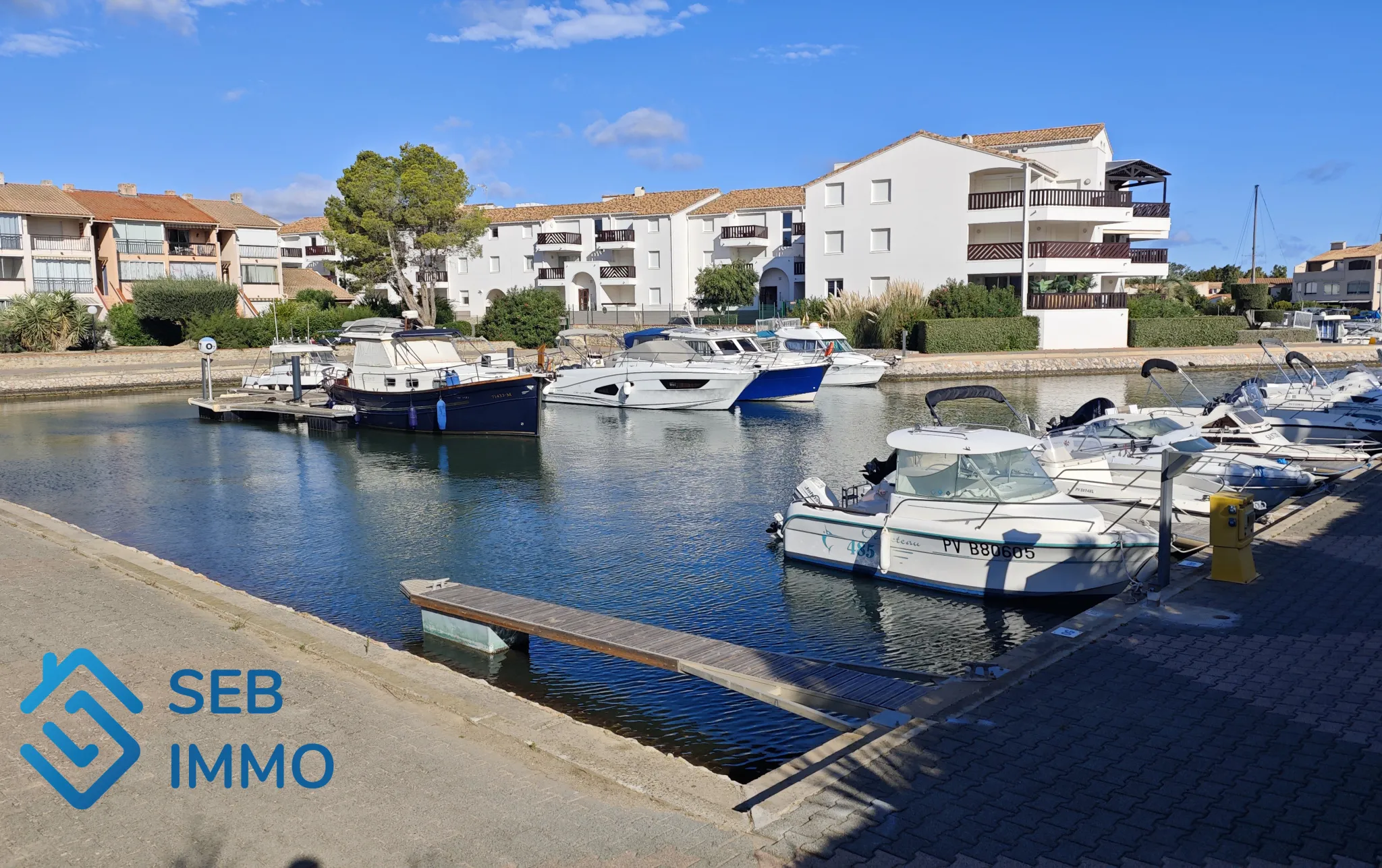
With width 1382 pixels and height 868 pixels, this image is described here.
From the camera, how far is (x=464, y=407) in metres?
31.5

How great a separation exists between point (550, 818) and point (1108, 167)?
61076 millimetres

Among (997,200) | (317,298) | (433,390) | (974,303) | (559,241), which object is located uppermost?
(997,200)

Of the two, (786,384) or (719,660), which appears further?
(786,384)

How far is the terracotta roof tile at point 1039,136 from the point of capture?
188 ft

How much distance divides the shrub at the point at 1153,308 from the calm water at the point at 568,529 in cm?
2298

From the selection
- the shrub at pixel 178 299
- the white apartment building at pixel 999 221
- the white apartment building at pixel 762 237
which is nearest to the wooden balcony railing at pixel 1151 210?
the white apartment building at pixel 999 221

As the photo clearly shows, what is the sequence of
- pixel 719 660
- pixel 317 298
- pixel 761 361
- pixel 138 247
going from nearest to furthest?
1. pixel 719 660
2. pixel 761 361
3. pixel 138 247
4. pixel 317 298

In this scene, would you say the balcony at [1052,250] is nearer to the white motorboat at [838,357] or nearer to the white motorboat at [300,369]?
the white motorboat at [838,357]

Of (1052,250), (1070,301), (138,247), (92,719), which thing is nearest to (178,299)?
(138,247)

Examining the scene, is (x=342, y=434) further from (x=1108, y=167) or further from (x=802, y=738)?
(x=1108, y=167)

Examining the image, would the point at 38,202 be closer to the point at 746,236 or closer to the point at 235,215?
the point at 235,215

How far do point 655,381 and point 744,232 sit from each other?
32455 millimetres

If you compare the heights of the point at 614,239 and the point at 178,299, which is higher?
the point at 614,239

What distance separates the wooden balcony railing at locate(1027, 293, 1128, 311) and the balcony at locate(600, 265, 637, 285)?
1111 inches
